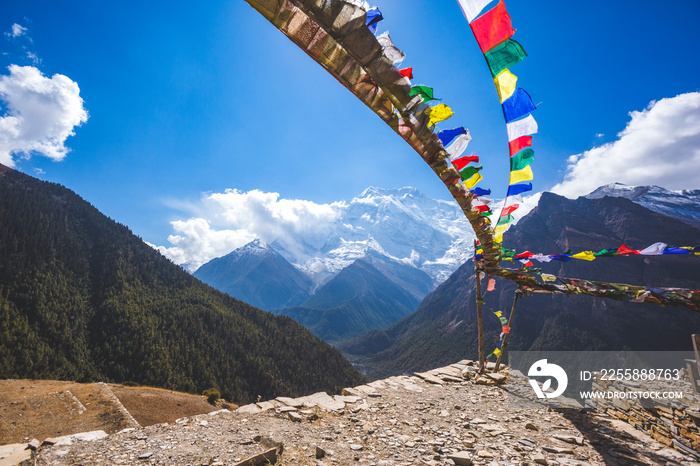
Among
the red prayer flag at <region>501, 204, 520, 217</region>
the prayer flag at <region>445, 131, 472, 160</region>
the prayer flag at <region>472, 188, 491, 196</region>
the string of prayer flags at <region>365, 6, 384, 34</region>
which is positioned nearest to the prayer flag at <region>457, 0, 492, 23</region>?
the string of prayer flags at <region>365, 6, 384, 34</region>

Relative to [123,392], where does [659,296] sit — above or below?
above

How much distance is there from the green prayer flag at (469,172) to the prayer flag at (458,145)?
666 mm

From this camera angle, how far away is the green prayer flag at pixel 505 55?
3.36 metres

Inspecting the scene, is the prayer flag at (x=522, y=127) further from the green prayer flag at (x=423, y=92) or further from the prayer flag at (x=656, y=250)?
the prayer flag at (x=656, y=250)

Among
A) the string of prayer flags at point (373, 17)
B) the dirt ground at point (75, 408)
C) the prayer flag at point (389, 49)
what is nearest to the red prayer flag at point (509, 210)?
the prayer flag at point (389, 49)

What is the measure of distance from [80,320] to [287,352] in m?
59.7

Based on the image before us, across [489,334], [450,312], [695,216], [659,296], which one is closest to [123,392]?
[659,296]

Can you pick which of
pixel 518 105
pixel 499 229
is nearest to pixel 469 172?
pixel 518 105

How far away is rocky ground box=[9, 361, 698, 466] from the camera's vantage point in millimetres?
4660

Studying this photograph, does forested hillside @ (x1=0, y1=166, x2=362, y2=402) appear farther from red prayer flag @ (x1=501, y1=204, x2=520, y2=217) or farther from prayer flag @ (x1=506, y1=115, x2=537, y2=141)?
prayer flag @ (x1=506, y1=115, x2=537, y2=141)

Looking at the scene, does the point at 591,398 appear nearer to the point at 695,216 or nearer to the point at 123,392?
the point at 123,392

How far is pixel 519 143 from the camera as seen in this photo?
4.86 m

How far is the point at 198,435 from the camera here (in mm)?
5598

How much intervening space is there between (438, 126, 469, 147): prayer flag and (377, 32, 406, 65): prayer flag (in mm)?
1800
